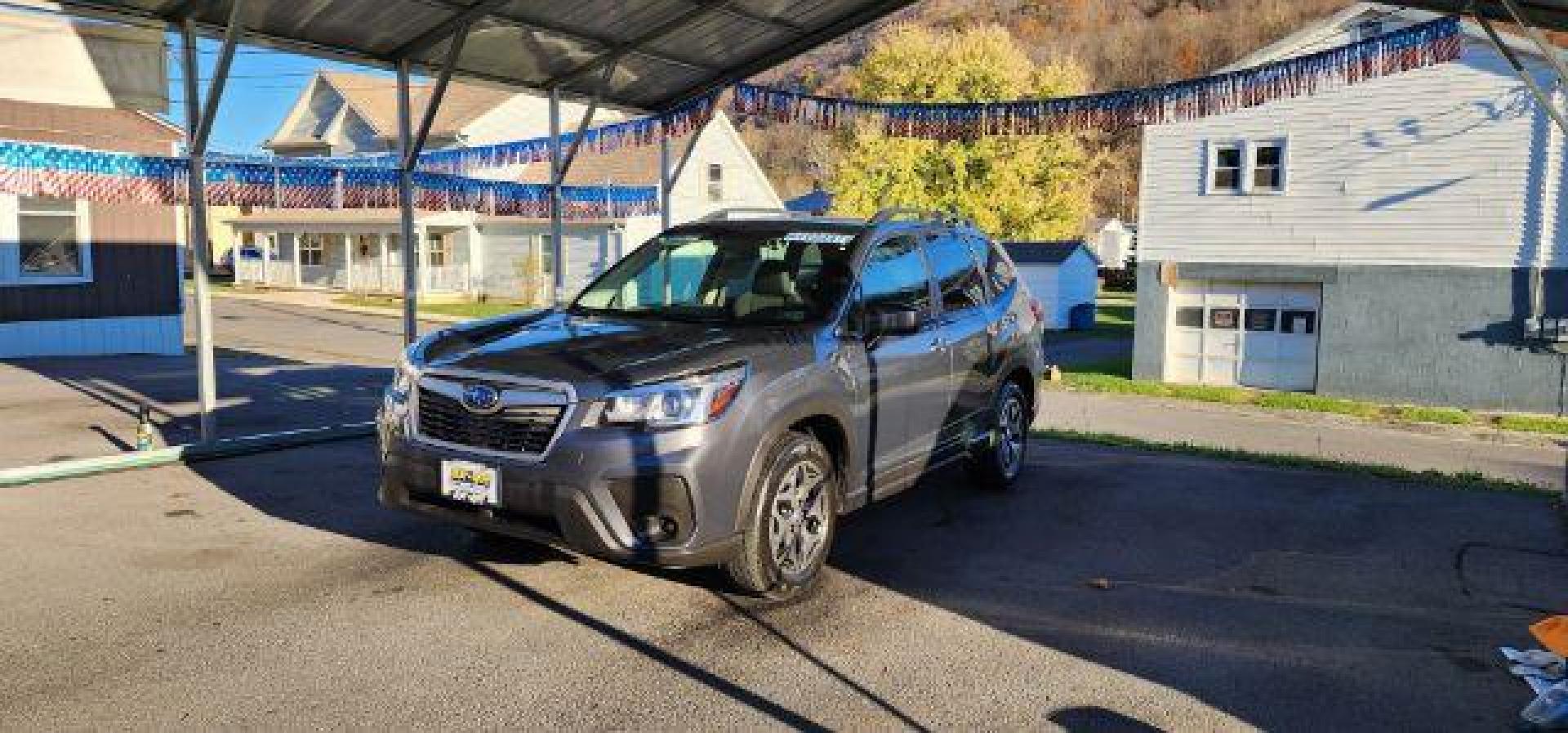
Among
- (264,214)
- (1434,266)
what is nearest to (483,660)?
(1434,266)

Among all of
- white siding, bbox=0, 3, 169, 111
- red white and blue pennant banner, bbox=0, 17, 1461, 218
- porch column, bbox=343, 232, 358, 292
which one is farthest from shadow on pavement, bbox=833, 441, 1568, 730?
porch column, bbox=343, 232, 358, 292

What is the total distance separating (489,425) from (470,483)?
276 mm

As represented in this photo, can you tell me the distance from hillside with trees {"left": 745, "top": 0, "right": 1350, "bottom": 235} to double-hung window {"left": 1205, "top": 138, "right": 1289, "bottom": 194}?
2906 cm

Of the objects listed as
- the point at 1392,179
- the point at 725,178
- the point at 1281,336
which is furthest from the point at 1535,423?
the point at 725,178

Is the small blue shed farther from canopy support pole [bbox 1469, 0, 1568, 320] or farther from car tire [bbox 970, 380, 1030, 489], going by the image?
car tire [bbox 970, 380, 1030, 489]

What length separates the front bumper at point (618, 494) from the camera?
4707 mm

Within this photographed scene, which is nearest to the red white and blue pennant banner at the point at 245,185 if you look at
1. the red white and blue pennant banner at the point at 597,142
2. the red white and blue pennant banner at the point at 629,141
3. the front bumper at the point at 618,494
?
the red white and blue pennant banner at the point at 629,141

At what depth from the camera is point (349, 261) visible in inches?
1578

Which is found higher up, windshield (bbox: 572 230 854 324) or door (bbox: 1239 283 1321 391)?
windshield (bbox: 572 230 854 324)

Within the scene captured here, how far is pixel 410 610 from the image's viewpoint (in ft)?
16.6

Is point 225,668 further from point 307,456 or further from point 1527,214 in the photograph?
point 1527,214

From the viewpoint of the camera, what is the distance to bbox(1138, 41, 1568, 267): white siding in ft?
62.0

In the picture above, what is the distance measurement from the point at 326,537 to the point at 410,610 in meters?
1.52

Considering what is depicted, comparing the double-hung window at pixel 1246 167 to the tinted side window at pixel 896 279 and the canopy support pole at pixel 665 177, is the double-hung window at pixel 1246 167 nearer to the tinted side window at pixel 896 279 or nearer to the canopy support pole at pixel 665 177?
the canopy support pole at pixel 665 177
